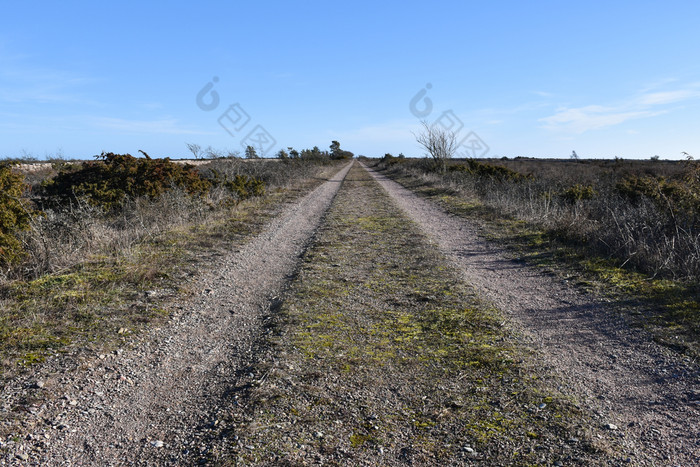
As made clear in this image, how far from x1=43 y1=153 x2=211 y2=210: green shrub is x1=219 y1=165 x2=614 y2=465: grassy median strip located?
7049 millimetres

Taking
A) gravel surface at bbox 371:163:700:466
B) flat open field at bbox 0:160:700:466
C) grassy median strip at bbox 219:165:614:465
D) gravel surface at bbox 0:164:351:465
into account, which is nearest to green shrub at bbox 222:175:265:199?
flat open field at bbox 0:160:700:466

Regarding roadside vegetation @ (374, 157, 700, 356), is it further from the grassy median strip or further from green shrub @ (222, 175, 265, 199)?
green shrub @ (222, 175, 265, 199)

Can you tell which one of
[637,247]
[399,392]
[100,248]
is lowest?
[399,392]

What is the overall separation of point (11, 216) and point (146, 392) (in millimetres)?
4471

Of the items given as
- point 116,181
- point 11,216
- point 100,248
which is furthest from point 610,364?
point 116,181

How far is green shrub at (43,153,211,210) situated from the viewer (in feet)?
34.1

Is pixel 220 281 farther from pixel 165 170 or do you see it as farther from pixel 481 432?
pixel 165 170

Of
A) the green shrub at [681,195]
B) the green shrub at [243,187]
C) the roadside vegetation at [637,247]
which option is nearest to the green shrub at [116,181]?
the green shrub at [243,187]

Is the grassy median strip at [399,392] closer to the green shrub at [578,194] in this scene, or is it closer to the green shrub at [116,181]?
the green shrub at [116,181]

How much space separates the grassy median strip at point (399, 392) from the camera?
9.04 ft

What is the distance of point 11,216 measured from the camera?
248 inches

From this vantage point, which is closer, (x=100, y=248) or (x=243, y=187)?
(x=100, y=248)

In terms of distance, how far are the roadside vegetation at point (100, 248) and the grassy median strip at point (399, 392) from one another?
194 cm

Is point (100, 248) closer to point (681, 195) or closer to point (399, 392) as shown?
point (399, 392)
